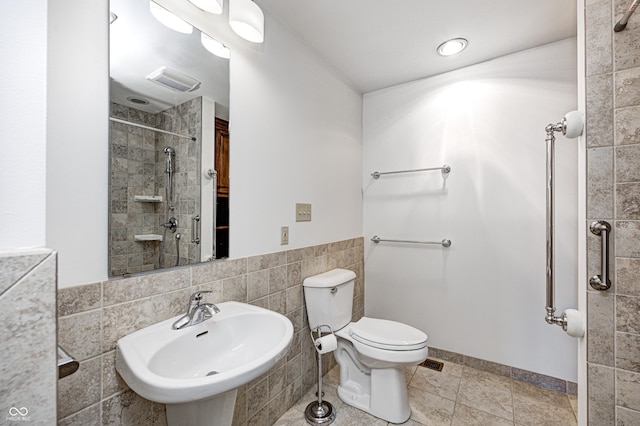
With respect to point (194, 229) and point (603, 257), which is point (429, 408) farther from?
point (194, 229)

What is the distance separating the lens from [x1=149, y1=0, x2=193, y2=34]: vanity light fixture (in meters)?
1.01

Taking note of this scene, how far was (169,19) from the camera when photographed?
1063mm

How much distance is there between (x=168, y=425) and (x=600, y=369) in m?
1.57

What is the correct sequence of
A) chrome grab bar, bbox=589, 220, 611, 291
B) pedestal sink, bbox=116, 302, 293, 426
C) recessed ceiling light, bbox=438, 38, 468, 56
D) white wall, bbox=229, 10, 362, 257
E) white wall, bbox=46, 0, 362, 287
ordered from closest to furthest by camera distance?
pedestal sink, bbox=116, 302, 293, 426, white wall, bbox=46, 0, 362, 287, chrome grab bar, bbox=589, 220, 611, 291, white wall, bbox=229, 10, 362, 257, recessed ceiling light, bbox=438, 38, 468, 56

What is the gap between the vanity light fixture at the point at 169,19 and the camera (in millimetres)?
1015

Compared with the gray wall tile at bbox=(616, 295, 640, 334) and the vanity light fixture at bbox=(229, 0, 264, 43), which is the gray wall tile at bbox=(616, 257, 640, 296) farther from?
the vanity light fixture at bbox=(229, 0, 264, 43)

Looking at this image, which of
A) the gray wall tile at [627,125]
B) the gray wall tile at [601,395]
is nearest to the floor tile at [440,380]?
the gray wall tile at [601,395]

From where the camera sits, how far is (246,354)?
1078 mm

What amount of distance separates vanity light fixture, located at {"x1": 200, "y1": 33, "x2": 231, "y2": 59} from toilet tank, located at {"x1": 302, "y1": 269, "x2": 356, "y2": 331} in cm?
130

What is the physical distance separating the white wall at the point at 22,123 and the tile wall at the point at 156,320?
0.45 metres

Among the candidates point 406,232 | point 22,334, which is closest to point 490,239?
point 406,232

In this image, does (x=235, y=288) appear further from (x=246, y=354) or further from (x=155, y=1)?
(x=155, y=1)

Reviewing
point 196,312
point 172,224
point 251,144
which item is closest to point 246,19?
point 251,144

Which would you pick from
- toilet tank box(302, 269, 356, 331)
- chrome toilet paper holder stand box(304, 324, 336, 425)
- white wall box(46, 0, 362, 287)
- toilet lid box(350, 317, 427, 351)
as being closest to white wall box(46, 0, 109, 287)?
white wall box(46, 0, 362, 287)
